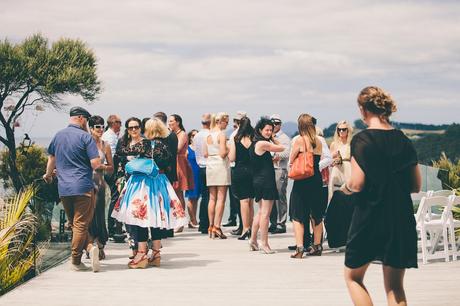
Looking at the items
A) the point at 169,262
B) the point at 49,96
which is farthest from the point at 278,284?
the point at 49,96

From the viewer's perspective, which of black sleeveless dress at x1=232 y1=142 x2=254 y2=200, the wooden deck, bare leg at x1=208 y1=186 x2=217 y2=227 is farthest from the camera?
bare leg at x1=208 y1=186 x2=217 y2=227

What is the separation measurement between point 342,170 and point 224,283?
141 inches

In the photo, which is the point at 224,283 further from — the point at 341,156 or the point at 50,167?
the point at 341,156

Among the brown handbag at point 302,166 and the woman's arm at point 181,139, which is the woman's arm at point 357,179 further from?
the woman's arm at point 181,139

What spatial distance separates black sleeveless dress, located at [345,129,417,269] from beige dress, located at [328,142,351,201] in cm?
634

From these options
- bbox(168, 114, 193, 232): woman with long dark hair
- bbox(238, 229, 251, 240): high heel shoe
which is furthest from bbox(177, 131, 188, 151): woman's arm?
bbox(238, 229, 251, 240): high heel shoe

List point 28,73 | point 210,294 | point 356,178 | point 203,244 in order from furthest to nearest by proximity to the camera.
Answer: point 28,73 → point 203,244 → point 210,294 → point 356,178

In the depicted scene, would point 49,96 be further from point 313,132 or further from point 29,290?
point 29,290

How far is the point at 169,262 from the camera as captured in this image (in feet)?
38.3

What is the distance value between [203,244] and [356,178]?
25.6ft

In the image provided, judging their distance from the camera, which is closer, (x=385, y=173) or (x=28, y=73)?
(x=385, y=173)

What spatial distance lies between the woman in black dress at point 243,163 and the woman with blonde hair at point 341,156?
1231mm

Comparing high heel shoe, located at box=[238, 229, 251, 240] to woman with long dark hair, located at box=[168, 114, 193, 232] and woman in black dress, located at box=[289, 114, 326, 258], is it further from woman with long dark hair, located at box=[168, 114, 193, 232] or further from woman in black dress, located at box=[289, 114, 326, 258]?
woman in black dress, located at box=[289, 114, 326, 258]

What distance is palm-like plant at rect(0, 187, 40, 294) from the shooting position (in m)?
9.55
